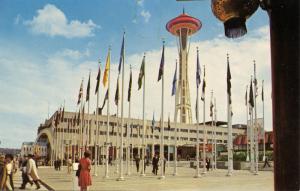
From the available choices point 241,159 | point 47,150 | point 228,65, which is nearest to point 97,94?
point 228,65

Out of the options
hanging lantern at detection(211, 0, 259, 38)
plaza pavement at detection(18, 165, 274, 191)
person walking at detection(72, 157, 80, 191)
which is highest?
hanging lantern at detection(211, 0, 259, 38)

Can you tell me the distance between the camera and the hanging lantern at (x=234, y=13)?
2475 mm

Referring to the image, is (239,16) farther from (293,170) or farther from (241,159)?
(241,159)

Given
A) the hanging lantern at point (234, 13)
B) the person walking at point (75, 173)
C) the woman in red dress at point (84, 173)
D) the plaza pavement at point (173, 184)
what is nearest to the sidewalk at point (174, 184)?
the plaza pavement at point (173, 184)

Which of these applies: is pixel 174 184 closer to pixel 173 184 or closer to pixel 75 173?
pixel 173 184

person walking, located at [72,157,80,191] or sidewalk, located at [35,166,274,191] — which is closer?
person walking, located at [72,157,80,191]

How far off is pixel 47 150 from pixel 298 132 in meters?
122

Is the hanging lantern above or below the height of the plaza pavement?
above

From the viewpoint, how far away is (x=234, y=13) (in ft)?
8.32

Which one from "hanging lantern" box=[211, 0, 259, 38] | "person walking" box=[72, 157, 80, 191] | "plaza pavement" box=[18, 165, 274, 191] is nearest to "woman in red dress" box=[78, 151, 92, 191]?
"person walking" box=[72, 157, 80, 191]

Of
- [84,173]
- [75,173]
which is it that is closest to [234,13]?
[84,173]

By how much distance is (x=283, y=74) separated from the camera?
2156 mm

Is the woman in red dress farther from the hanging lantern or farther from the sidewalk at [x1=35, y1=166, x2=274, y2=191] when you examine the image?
the hanging lantern

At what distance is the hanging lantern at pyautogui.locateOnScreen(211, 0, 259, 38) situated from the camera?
2.47 metres
